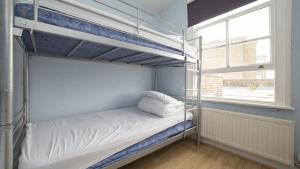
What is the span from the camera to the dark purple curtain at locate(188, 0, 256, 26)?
213 centimetres

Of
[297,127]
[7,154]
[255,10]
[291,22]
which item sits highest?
[255,10]

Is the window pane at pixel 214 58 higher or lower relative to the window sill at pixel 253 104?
higher

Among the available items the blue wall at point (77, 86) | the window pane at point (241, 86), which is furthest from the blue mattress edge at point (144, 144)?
the blue wall at point (77, 86)

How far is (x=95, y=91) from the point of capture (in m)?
2.46

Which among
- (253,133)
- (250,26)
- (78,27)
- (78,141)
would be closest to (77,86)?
(78,141)

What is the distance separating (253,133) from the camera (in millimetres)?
1897

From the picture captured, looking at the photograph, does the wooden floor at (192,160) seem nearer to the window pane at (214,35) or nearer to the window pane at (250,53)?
the window pane at (250,53)

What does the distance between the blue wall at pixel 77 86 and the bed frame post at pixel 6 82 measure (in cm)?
134

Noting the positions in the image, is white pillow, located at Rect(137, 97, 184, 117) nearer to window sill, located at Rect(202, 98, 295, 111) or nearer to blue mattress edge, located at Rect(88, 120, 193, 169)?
blue mattress edge, located at Rect(88, 120, 193, 169)

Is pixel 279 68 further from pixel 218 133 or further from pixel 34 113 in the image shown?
pixel 34 113

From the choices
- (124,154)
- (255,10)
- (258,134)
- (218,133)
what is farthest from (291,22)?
(124,154)

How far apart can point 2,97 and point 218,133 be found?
263cm

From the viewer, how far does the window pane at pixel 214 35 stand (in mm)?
2463

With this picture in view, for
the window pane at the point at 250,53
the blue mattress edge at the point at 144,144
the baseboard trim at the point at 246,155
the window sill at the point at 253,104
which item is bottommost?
the baseboard trim at the point at 246,155
